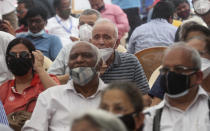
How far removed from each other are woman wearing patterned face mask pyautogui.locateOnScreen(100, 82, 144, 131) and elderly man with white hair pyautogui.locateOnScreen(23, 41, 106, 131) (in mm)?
1258

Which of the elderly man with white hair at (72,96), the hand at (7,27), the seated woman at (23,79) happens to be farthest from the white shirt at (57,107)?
the hand at (7,27)

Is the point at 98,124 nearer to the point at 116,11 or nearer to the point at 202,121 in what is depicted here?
the point at 202,121

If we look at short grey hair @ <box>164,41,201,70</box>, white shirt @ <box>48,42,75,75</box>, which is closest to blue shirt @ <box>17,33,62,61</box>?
white shirt @ <box>48,42,75,75</box>

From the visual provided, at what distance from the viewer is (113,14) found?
1154 centimetres

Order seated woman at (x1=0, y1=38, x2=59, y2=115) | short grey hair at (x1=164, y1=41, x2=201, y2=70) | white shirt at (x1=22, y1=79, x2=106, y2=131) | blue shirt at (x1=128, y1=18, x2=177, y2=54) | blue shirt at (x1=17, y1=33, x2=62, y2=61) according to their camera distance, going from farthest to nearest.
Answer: blue shirt at (x1=128, y1=18, x2=177, y2=54), blue shirt at (x1=17, y1=33, x2=62, y2=61), seated woman at (x1=0, y1=38, x2=59, y2=115), white shirt at (x1=22, y1=79, x2=106, y2=131), short grey hair at (x1=164, y1=41, x2=201, y2=70)

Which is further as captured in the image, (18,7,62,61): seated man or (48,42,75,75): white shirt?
(18,7,62,61): seated man

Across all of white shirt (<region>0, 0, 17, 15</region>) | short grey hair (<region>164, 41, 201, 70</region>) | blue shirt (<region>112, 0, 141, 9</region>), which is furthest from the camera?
blue shirt (<region>112, 0, 141, 9</region>)

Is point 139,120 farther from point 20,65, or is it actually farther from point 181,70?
point 20,65

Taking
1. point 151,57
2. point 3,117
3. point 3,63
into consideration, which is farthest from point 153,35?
point 3,117

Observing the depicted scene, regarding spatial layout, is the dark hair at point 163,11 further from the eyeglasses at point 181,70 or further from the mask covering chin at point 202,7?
the eyeglasses at point 181,70

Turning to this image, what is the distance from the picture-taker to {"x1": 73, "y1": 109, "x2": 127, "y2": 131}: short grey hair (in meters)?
3.49

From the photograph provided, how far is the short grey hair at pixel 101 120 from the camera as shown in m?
3.49

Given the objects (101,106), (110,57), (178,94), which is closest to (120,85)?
(101,106)

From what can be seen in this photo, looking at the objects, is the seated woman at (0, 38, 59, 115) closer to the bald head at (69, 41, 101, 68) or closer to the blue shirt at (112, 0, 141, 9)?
the bald head at (69, 41, 101, 68)
